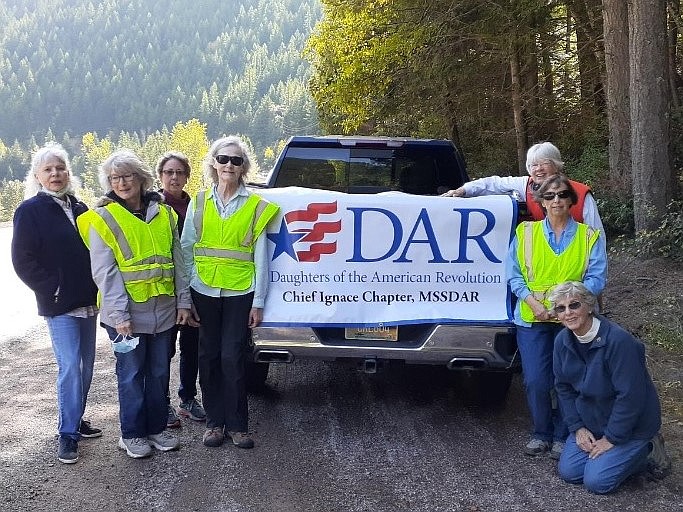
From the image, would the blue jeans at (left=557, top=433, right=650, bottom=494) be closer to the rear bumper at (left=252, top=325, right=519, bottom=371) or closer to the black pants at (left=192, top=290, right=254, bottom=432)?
the rear bumper at (left=252, top=325, right=519, bottom=371)

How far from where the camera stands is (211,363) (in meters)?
4.73

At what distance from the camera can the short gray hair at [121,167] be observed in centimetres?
443

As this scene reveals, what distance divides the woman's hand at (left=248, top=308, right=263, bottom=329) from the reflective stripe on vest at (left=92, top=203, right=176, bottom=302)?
0.56m

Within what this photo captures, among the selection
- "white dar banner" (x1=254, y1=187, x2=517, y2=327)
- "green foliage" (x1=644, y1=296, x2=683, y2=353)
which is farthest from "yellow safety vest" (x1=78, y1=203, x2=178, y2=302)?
"green foliage" (x1=644, y1=296, x2=683, y2=353)

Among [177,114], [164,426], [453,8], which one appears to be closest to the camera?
[164,426]

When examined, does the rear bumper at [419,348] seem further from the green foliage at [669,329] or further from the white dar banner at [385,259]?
the green foliage at [669,329]

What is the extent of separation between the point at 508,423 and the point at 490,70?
1232 centimetres

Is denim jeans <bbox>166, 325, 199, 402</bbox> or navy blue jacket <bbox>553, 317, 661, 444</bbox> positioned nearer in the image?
navy blue jacket <bbox>553, 317, 661, 444</bbox>

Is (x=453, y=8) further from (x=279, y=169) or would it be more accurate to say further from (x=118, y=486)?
(x=118, y=486)

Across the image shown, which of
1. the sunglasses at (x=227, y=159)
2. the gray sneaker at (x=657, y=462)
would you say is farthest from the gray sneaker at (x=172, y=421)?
the gray sneaker at (x=657, y=462)

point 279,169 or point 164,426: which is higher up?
point 279,169

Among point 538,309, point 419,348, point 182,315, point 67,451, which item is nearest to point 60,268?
point 182,315

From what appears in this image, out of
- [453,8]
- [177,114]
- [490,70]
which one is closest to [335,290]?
[453,8]

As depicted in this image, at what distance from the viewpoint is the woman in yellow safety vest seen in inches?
172
